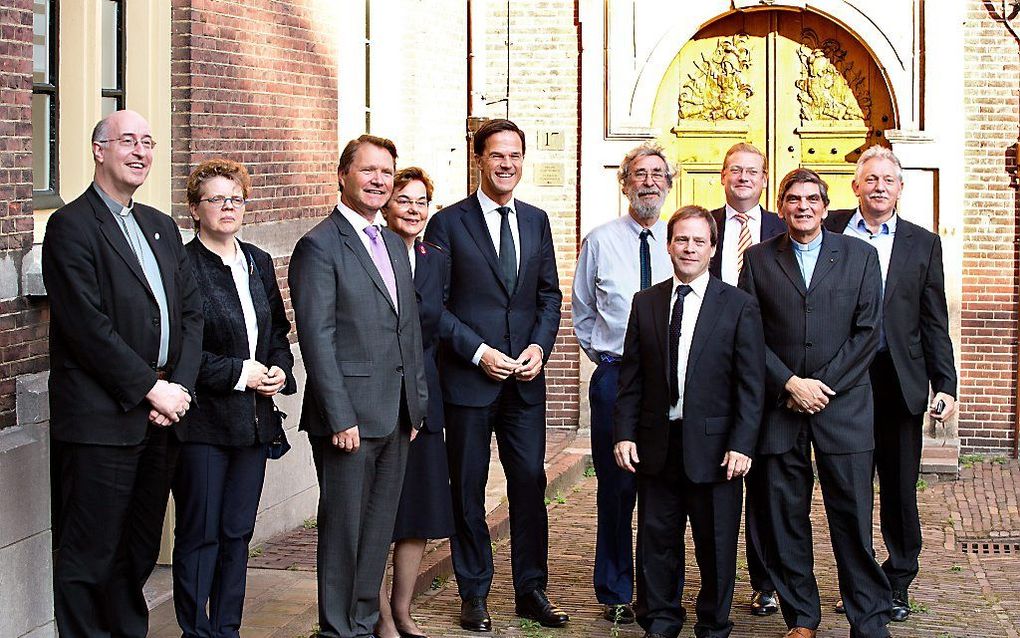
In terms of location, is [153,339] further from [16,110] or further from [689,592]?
[689,592]

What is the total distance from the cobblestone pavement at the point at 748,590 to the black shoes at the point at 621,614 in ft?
0.17

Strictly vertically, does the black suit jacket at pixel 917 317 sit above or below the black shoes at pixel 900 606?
above

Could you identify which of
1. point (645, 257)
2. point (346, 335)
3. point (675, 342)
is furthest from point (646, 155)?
point (346, 335)

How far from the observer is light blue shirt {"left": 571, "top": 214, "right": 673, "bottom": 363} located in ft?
25.1

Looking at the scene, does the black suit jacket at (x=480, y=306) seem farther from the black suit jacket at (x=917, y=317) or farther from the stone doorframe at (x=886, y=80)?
the stone doorframe at (x=886, y=80)

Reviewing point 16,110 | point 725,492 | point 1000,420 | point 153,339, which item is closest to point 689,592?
point 725,492

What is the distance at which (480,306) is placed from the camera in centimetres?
745

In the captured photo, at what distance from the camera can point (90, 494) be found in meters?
5.86

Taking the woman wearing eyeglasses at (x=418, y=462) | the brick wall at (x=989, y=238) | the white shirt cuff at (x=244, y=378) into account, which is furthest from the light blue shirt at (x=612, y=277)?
the brick wall at (x=989, y=238)

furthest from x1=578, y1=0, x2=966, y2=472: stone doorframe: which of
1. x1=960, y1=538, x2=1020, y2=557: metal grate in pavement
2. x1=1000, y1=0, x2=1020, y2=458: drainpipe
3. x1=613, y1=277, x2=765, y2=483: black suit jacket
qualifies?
x1=613, y1=277, x2=765, y2=483: black suit jacket

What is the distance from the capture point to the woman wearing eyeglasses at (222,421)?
6375 millimetres

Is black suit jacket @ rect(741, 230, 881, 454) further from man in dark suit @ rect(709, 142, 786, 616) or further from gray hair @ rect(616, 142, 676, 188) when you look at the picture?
gray hair @ rect(616, 142, 676, 188)

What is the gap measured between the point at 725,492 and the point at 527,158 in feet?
22.3

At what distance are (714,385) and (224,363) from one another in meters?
2.13
